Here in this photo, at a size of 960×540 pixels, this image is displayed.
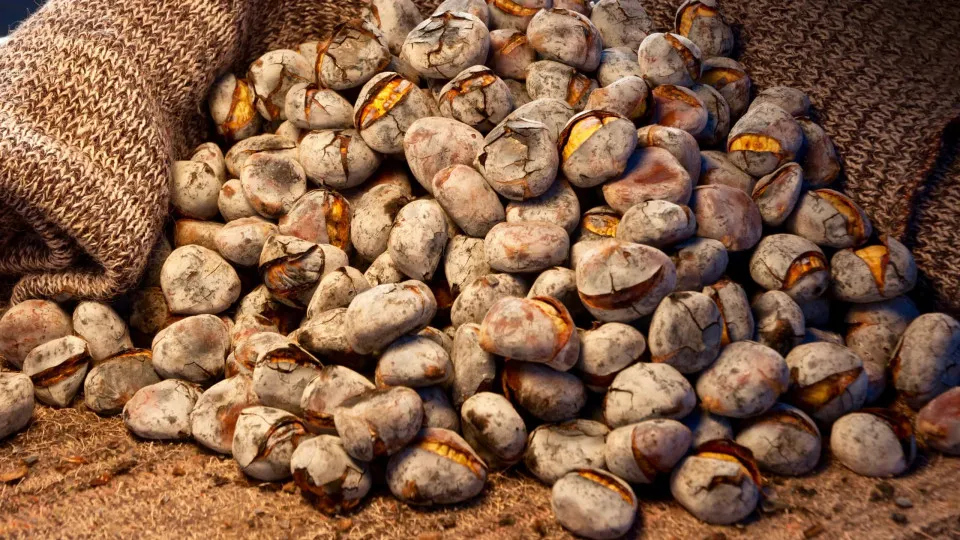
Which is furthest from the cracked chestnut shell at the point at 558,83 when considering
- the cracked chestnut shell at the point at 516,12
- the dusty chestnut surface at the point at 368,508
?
the dusty chestnut surface at the point at 368,508

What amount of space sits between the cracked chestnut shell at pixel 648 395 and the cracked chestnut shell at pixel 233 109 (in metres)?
0.72

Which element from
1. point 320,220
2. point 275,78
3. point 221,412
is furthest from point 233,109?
point 221,412

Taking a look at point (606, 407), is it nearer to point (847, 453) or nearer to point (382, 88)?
point (847, 453)

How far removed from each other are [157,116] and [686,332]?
31.2 inches

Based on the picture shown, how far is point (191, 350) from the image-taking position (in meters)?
1.04

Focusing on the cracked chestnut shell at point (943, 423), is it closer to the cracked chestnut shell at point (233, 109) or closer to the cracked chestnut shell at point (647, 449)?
the cracked chestnut shell at point (647, 449)

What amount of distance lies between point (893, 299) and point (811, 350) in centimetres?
21

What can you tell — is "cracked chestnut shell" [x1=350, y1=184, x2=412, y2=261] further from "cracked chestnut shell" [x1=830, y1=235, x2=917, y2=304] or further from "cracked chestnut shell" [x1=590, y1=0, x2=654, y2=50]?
"cracked chestnut shell" [x1=830, y1=235, x2=917, y2=304]

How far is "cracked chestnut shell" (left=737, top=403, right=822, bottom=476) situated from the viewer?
2.92ft

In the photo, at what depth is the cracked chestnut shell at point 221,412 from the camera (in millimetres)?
954

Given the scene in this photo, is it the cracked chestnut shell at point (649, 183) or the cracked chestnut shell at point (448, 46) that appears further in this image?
the cracked chestnut shell at point (448, 46)

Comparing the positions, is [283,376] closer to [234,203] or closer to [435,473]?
[435,473]

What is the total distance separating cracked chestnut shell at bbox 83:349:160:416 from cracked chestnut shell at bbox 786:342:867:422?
810 millimetres

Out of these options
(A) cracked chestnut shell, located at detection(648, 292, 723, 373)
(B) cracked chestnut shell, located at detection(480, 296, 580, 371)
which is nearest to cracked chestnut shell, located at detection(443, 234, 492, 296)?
(B) cracked chestnut shell, located at detection(480, 296, 580, 371)
